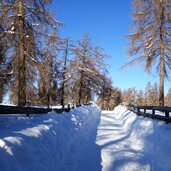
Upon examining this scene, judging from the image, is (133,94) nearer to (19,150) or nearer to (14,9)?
(14,9)

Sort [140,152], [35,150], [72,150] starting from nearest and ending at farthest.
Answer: [35,150], [72,150], [140,152]

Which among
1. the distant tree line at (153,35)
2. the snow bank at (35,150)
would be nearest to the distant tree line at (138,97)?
the distant tree line at (153,35)

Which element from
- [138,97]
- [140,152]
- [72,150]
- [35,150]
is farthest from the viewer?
[138,97]

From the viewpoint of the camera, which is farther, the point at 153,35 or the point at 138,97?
the point at 138,97

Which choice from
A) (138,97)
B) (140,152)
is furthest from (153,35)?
(138,97)

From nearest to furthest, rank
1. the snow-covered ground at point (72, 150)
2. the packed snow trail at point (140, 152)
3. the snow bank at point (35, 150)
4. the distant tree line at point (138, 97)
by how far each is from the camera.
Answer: the snow bank at point (35, 150) → the snow-covered ground at point (72, 150) → the packed snow trail at point (140, 152) → the distant tree line at point (138, 97)

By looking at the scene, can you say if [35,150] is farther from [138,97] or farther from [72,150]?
[138,97]

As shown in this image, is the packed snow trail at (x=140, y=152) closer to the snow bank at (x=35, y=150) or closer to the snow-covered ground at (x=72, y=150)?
the snow-covered ground at (x=72, y=150)

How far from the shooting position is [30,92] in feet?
57.8

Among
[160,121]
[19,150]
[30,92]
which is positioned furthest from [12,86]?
[19,150]

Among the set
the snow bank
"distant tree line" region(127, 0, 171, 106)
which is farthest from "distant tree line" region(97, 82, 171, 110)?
the snow bank

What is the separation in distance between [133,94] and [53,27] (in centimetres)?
12291

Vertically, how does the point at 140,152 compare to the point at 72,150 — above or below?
below

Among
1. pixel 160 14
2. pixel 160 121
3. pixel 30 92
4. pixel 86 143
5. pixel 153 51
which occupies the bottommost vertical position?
pixel 86 143
